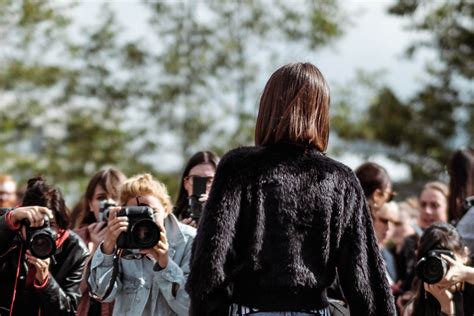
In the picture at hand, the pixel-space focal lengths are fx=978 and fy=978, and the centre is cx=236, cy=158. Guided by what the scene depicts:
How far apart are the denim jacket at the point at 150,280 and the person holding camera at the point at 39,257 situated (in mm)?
322

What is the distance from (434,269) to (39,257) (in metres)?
2.19

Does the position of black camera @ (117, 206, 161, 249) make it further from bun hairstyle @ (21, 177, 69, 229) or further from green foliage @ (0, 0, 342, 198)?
green foliage @ (0, 0, 342, 198)

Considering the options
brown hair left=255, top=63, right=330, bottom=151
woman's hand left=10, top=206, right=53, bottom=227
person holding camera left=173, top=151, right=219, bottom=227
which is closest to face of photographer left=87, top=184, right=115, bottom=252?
person holding camera left=173, top=151, right=219, bottom=227

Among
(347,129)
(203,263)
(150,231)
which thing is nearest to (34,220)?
(150,231)

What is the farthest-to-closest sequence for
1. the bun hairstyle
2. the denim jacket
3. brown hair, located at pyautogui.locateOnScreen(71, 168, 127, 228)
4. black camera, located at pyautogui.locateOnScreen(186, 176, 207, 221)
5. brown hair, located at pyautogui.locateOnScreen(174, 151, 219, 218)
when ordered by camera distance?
brown hair, located at pyautogui.locateOnScreen(71, 168, 127, 228)
brown hair, located at pyautogui.locateOnScreen(174, 151, 219, 218)
black camera, located at pyautogui.locateOnScreen(186, 176, 207, 221)
the bun hairstyle
the denim jacket

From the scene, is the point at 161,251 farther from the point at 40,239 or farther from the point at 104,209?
the point at 104,209

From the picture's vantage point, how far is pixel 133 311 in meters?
5.47

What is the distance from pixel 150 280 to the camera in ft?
18.2

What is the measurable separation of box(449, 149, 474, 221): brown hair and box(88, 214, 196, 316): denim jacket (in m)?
2.48

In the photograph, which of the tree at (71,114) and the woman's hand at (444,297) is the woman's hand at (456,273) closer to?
the woman's hand at (444,297)

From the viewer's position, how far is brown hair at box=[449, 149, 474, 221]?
7309mm

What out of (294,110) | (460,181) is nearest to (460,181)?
(460,181)

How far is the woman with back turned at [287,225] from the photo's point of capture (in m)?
3.91

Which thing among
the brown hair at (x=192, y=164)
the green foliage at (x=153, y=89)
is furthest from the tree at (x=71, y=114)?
the brown hair at (x=192, y=164)
